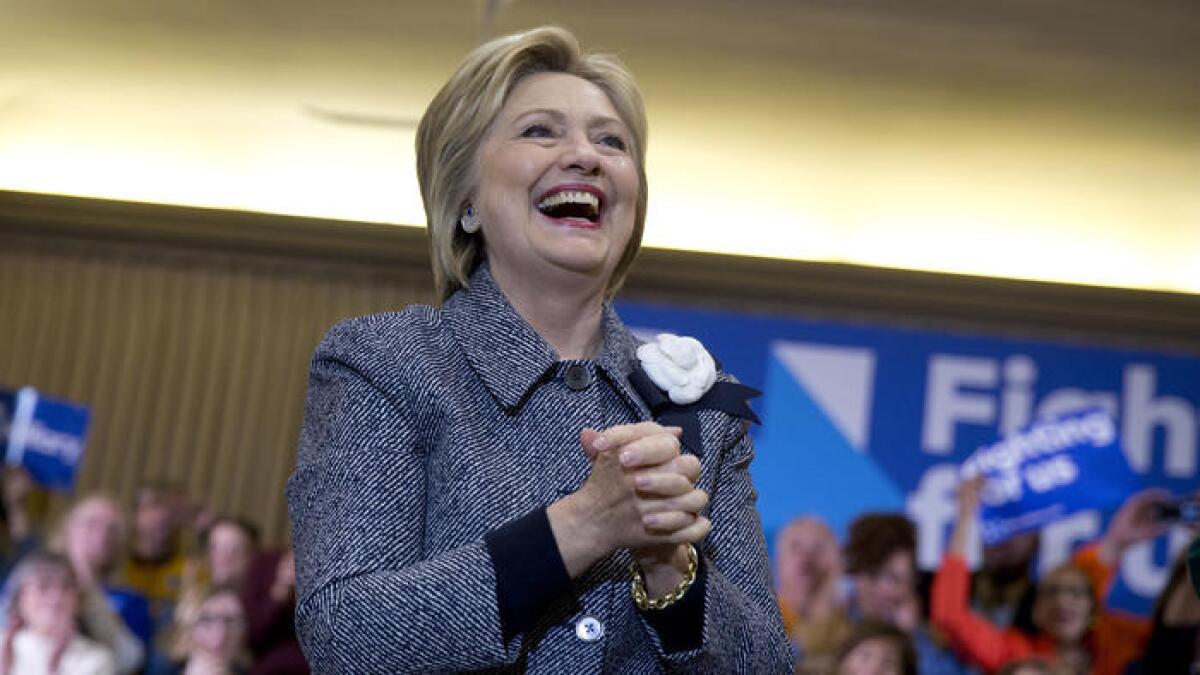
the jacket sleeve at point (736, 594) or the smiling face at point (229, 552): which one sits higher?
the jacket sleeve at point (736, 594)

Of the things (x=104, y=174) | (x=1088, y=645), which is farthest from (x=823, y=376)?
(x=104, y=174)

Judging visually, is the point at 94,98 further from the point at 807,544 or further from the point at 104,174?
the point at 807,544

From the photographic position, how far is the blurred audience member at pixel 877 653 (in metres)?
4.60

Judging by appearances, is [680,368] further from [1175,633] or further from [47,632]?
[1175,633]

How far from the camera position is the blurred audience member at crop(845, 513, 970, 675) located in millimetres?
5688

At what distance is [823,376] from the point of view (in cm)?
765

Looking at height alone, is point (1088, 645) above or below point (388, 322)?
below

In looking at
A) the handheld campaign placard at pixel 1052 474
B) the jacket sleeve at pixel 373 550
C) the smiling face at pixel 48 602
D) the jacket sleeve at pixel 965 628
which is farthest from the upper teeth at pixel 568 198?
the handheld campaign placard at pixel 1052 474

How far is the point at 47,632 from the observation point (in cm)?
524

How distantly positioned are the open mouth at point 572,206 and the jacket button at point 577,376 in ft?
0.47

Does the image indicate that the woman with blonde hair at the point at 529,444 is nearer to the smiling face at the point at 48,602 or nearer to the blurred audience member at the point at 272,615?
the blurred audience member at the point at 272,615

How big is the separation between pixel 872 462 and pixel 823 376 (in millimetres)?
437

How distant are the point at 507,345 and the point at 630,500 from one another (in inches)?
12.2

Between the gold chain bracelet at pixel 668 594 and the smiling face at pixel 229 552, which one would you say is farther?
the smiling face at pixel 229 552
